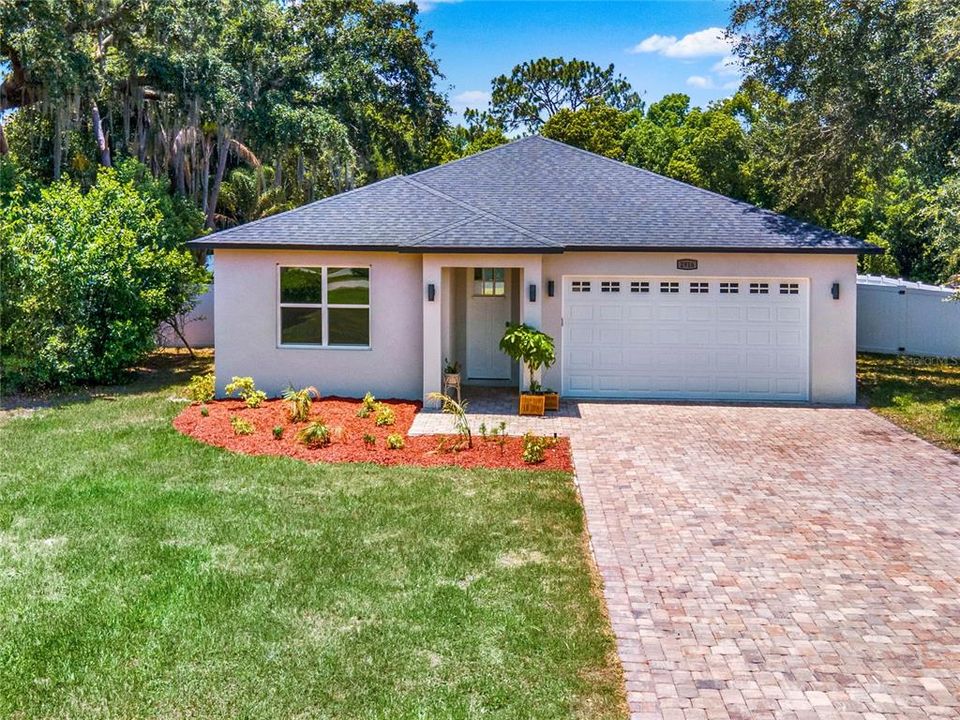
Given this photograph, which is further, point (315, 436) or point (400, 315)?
point (400, 315)

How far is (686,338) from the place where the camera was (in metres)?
12.7

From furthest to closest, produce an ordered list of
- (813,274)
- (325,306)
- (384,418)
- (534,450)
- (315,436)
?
1. (325,306)
2. (813,274)
3. (384,418)
4. (315,436)
5. (534,450)

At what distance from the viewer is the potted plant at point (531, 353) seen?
37.3ft

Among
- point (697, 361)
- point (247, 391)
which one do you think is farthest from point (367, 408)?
point (697, 361)

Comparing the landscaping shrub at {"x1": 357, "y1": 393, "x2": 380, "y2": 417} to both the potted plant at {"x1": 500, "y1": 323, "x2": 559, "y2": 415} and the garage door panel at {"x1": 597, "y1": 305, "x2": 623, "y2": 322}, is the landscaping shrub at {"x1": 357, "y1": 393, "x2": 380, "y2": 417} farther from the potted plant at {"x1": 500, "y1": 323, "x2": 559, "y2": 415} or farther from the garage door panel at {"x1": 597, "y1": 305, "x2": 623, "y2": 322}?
the garage door panel at {"x1": 597, "y1": 305, "x2": 623, "y2": 322}

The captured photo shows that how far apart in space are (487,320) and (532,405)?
3310 millimetres

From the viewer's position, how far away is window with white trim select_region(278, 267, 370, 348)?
41.0 feet

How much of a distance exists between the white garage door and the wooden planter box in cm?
163

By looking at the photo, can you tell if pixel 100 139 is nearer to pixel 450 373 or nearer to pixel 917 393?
pixel 450 373

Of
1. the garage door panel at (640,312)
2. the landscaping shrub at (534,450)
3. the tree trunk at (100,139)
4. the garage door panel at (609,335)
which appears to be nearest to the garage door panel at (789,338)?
the garage door panel at (640,312)

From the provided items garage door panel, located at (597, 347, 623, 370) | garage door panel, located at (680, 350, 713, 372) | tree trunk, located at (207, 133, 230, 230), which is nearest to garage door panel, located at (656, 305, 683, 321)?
garage door panel, located at (680, 350, 713, 372)

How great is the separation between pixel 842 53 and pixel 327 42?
16.0 m

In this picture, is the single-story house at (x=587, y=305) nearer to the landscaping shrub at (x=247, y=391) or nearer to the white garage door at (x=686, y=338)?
the white garage door at (x=686, y=338)

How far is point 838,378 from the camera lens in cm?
1255
